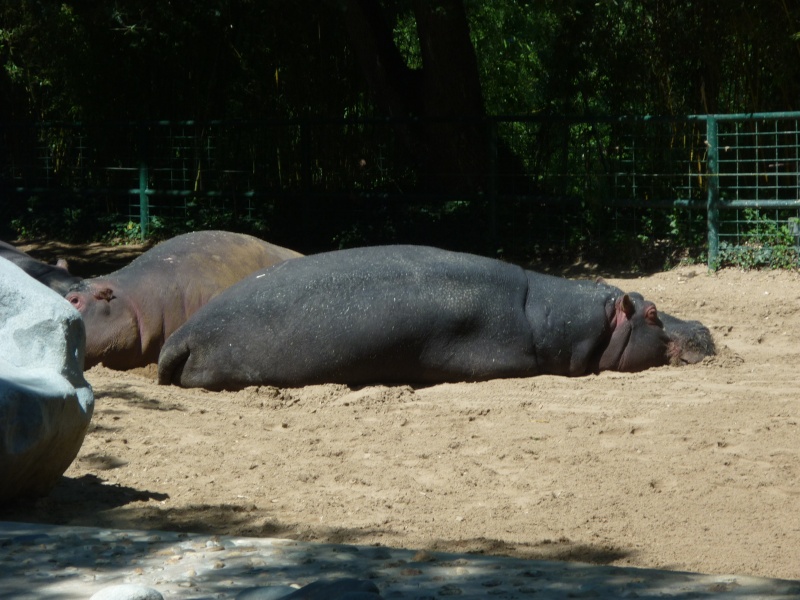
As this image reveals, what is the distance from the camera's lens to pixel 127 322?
7.54m

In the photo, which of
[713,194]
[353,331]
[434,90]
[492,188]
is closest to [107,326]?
[353,331]

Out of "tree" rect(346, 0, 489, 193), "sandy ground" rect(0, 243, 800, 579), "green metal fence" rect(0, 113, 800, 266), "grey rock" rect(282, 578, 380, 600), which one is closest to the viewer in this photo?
"grey rock" rect(282, 578, 380, 600)

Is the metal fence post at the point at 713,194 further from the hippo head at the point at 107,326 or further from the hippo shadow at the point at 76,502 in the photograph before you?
the hippo shadow at the point at 76,502

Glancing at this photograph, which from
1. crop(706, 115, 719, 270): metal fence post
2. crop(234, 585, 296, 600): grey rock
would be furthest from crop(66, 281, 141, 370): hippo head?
crop(706, 115, 719, 270): metal fence post

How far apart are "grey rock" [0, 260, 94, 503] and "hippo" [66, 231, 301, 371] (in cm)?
300

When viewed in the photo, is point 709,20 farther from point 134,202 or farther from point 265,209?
point 134,202

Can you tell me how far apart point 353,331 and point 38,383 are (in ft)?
9.85

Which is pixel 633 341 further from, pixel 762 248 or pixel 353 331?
pixel 762 248

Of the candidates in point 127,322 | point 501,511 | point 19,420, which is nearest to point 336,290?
point 127,322

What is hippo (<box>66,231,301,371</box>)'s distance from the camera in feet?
24.5

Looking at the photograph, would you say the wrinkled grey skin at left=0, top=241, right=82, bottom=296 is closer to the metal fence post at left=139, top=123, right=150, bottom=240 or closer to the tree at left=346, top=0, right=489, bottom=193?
the tree at left=346, top=0, right=489, bottom=193

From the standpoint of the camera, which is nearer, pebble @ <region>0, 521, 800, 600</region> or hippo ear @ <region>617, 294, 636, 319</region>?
pebble @ <region>0, 521, 800, 600</region>

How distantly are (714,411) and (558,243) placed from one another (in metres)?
6.47

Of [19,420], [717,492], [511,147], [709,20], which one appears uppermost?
[709,20]
